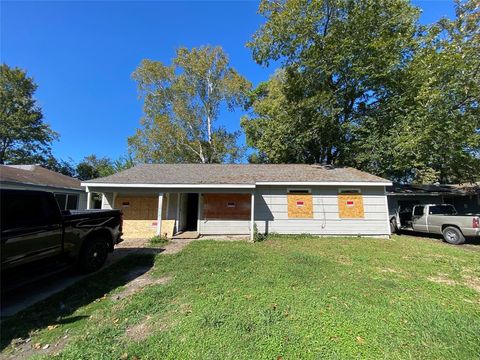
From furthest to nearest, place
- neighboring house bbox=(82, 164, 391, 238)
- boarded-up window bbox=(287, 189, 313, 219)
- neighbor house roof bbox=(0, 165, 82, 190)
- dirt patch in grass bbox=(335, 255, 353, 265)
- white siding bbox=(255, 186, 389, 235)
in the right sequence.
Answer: neighbor house roof bbox=(0, 165, 82, 190) < boarded-up window bbox=(287, 189, 313, 219) < white siding bbox=(255, 186, 389, 235) < neighboring house bbox=(82, 164, 391, 238) < dirt patch in grass bbox=(335, 255, 353, 265)

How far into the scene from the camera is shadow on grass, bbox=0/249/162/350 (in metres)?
4.14

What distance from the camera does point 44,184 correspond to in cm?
1559

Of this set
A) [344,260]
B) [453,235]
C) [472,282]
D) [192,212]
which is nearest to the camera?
[472,282]

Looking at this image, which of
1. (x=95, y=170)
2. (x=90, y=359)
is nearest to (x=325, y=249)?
(x=90, y=359)

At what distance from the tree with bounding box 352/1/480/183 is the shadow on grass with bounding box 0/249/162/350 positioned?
14.8m

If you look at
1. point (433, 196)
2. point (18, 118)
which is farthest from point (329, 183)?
point (18, 118)

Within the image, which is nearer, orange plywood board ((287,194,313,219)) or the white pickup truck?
the white pickup truck

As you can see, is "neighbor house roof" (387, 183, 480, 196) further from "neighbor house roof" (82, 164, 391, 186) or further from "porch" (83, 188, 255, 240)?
"porch" (83, 188, 255, 240)

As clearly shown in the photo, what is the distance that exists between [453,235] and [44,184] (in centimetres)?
2150

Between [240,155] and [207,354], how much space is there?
24607 mm

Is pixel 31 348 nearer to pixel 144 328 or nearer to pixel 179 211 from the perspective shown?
pixel 144 328

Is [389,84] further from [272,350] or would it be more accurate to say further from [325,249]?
[272,350]

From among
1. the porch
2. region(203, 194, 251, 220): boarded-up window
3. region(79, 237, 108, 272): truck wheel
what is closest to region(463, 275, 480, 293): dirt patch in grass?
the porch

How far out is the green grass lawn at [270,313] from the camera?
340 cm
